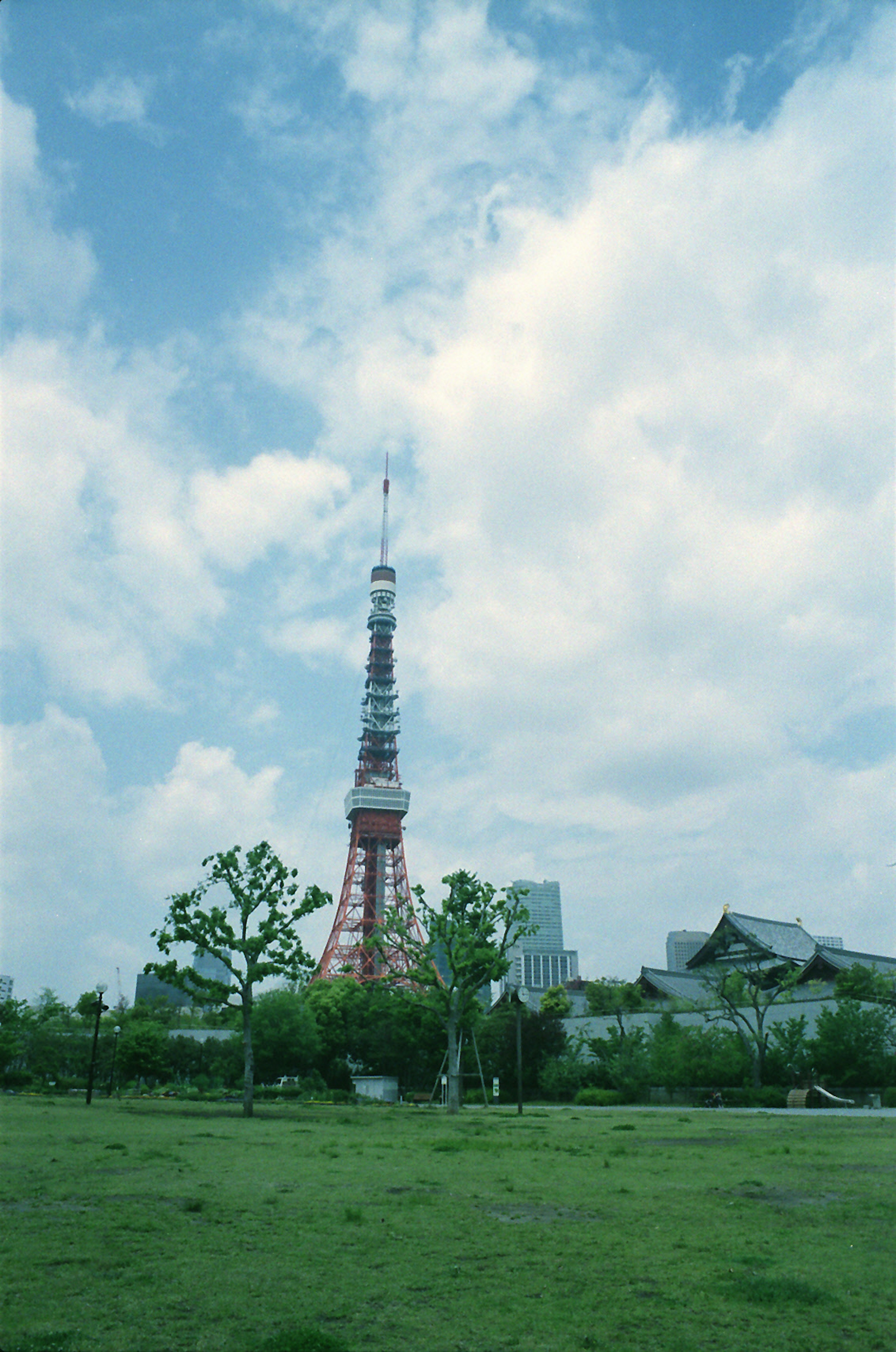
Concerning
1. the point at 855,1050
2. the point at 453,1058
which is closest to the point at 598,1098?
the point at 453,1058

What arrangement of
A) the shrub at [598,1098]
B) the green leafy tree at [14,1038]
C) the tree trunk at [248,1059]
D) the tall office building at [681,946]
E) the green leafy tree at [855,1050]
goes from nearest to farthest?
the tree trunk at [248,1059] < the green leafy tree at [855,1050] < the shrub at [598,1098] < the green leafy tree at [14,1038] < the tall office building at [681,946]

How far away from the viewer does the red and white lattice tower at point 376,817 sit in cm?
8219

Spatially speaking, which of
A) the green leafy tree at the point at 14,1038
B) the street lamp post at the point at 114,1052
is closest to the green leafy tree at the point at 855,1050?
the street lamp post at the point at 114,1052

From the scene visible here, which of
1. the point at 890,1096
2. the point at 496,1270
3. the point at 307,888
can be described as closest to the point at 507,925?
the point at 307,888

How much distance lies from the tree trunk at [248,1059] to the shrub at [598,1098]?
17.6 meters

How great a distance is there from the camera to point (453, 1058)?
33438mm

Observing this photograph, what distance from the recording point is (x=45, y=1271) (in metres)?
6.27

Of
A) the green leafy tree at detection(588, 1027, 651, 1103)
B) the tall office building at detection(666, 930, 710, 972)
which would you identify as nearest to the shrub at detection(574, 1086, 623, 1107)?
the green leafy tree at detection(588, 1027, 651, 1103)

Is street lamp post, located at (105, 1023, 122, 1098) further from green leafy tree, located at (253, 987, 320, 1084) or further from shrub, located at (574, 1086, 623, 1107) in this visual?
shrub, located at (574, 1086, 623, 1107)

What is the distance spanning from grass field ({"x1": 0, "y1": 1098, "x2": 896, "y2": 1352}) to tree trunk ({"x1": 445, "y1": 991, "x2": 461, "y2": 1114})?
18.4 m

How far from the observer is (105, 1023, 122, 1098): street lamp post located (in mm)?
44125

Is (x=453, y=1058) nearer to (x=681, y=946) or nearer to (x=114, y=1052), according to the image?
(x=114, y=1052)

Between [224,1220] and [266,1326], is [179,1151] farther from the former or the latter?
[266,1326]

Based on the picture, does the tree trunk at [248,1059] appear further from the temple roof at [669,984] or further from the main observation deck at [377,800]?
the main observation deck at [377,800]
